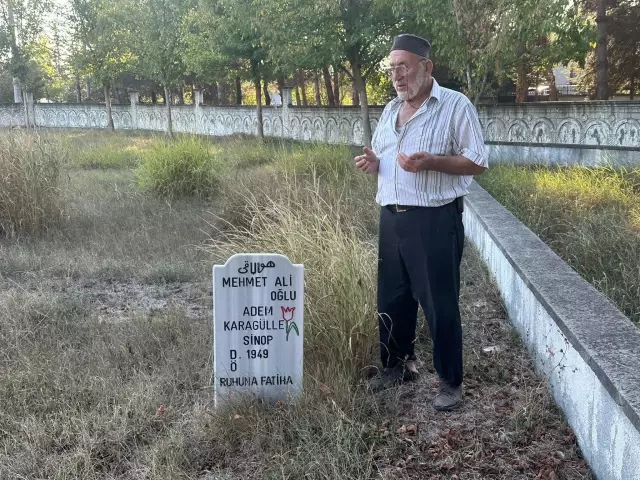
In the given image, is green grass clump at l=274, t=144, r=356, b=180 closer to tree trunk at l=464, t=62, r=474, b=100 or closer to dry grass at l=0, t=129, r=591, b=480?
dry grass at l=0, t=129, r=591, b=480

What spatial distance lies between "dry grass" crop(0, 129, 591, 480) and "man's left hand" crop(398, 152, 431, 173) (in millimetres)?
969

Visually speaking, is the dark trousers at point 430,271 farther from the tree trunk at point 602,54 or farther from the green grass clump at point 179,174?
the tree trunk at point 602,54

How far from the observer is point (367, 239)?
546cm

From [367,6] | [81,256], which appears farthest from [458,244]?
[367,6]

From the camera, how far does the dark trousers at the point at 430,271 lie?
2.81 metres

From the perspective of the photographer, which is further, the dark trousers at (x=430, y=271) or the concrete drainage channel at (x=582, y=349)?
the dark trousers at (x=430, y=271)

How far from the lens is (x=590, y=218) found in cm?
543

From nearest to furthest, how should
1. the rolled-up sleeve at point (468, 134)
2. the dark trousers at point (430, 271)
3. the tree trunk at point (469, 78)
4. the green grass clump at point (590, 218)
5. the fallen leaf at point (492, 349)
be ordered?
1. the rolled-up sleeve at point (468, 134)
2. the dark trousers at point (430, 271)
3. the fallen leaf at point (492, 349)
4. the green grass clump at point (590, 218)
5. the tree trunk at point (469, 78)

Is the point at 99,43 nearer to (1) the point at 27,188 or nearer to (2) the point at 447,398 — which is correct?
(1) the point at 27,188

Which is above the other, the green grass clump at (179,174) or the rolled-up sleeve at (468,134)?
the rolled-up sleeve at (468,134)

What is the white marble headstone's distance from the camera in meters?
2.85

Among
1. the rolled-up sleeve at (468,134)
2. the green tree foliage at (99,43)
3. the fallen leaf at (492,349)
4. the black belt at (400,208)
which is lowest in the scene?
the fallen leaf at (492,349)

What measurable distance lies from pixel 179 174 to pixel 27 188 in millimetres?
2621

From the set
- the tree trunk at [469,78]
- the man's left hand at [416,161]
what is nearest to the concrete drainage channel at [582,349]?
the man's left hand at [416,161]
